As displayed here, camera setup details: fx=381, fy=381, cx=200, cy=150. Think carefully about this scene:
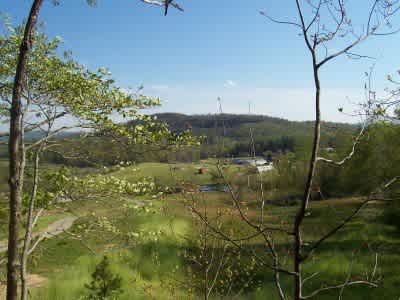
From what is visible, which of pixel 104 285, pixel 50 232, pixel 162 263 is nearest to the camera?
pixel 50 232

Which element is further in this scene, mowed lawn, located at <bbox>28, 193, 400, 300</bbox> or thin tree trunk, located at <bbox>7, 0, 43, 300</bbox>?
mowed lawn, located at <bbox>28, 193, 400, 300</bbox>

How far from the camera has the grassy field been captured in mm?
4770

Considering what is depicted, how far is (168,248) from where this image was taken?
626 inches

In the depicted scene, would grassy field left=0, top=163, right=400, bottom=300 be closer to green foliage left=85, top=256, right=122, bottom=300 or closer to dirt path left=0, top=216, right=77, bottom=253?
dirt path left=0, top=216, right=77, bottom=253

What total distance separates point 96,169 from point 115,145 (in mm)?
790

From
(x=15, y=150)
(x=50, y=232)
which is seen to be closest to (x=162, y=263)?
(x=50, y=232)

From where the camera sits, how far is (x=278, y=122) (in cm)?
16575

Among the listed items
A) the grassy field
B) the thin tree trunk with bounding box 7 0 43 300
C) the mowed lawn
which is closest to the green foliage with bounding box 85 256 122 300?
the grassy field

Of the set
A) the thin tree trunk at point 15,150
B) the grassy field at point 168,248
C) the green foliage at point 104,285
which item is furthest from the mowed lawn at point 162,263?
the thin tree trunk at point 15,150

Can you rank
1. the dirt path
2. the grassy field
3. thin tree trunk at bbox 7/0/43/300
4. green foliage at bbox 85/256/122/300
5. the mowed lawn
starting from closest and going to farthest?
1. thin tree trunk at bbox 7/0/43/300
2. the grassy field
3. the dirt path
4. the mowed lawn
5. green foliage at bbox 85/256/122/300

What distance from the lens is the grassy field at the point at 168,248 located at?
477 centimetres

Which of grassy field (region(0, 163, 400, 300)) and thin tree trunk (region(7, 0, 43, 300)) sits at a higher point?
thin tree trunk (region(7, 0, 43, 300))

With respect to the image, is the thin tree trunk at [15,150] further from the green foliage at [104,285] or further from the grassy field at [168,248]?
the green foliage at [104,285]

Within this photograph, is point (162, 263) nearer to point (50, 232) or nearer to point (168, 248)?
point (168, 248)
